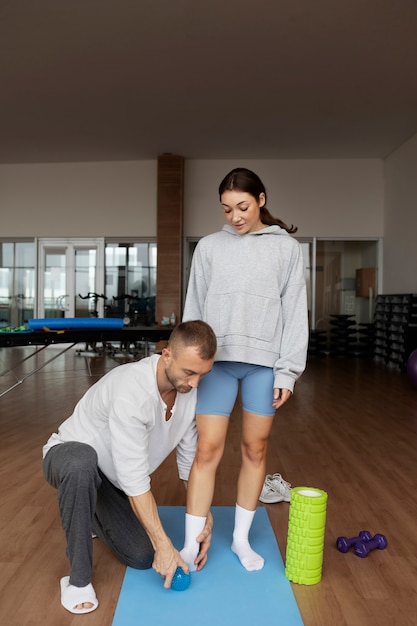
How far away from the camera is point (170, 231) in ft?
28.8

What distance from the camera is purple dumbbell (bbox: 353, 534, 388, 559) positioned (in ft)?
6.18

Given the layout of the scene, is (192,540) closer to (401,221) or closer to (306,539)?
(306,539)

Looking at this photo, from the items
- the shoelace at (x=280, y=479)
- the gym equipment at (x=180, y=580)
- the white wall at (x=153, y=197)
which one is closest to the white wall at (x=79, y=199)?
the white wall at (x=153, y=197)

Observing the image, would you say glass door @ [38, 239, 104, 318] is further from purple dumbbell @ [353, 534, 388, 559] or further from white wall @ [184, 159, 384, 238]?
purple dumbbell @ [353, 534, 388, 559]

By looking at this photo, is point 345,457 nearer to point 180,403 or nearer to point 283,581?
point 283,581

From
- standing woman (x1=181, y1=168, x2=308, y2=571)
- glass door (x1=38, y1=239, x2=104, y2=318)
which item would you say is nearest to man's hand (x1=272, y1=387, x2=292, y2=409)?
standing woman (x1=181, y1=168, x2=308, y2=571)

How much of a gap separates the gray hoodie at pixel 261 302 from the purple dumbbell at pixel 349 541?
62 centimetres

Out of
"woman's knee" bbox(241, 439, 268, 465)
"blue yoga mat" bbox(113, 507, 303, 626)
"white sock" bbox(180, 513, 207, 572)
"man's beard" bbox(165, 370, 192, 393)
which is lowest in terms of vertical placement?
"blue yoga mat" bbox(113, 507, 303, 626)

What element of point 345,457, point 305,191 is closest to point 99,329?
point 345,457

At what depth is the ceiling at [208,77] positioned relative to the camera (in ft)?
15.1

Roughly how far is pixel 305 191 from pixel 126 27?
4725mm

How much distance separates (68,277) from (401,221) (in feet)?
17.7

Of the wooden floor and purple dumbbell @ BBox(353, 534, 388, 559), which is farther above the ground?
purple dumbbell @ BBox(353, 534, 388, 559)

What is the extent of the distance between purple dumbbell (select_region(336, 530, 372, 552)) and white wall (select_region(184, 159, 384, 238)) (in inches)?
289
